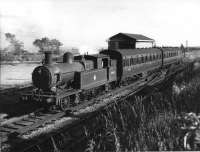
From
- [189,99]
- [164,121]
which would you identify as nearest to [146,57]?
[189,99]

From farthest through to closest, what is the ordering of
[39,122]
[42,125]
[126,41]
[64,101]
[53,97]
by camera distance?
[126,41]
[64,101]
[53,97]
[42,125]
[39,122]

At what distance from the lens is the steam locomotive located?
40.3 feet

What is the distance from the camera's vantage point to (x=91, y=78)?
14406 millimetres

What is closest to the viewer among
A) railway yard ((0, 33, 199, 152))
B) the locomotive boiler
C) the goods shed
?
railway yard ((0, 33, 199, 152))

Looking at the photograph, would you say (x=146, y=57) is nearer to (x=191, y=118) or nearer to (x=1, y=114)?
(x=1, y=114)

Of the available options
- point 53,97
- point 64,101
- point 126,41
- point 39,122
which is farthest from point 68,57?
point 126,41

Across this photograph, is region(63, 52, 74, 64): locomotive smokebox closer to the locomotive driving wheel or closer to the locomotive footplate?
the locomotive footplate

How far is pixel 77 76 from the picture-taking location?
1351 centimetres

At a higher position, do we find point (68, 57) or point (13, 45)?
point (13, 45)

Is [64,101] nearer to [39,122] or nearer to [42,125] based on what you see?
[42,125]

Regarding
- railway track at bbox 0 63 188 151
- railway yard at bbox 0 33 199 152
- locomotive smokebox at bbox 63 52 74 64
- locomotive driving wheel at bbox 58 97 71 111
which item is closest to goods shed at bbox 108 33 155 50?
railway yard at bbox 0 33 199 152

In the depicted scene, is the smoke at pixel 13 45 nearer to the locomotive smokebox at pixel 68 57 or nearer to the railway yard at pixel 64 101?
the railway yard at pixel 64 101

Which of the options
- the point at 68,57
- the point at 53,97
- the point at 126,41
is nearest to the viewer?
the point at 53,97

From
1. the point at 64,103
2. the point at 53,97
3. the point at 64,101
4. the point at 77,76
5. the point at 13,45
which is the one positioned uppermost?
the point at 13,45
